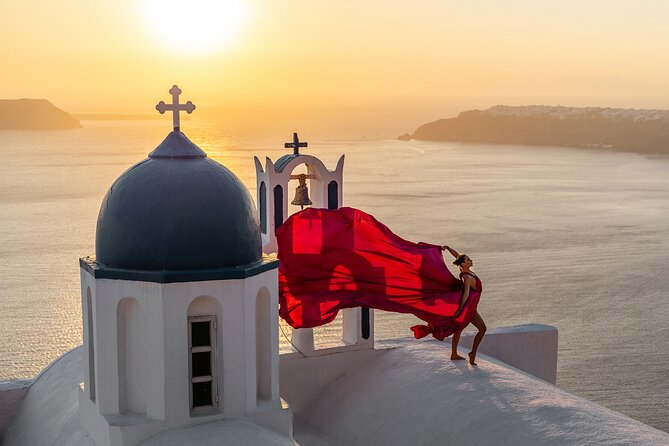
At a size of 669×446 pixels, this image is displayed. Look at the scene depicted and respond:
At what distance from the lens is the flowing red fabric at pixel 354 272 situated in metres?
11.0

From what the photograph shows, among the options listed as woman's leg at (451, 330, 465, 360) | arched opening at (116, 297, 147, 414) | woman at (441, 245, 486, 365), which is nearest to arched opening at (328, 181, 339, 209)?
woman at (441, 245, 486, 365)

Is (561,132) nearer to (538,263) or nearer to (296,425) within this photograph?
(538,263)

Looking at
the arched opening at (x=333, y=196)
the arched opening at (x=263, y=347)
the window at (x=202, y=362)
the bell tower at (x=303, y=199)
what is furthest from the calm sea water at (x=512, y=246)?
the window at (x=202, y=362)

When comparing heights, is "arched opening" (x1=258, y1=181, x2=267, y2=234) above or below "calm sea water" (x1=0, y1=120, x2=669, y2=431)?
above

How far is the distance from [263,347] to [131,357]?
44.5 inches

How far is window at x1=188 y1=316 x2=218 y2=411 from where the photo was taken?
313 inches

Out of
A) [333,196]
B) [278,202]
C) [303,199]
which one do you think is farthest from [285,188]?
[333,196]

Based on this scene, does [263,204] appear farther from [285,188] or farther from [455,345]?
[455,345]

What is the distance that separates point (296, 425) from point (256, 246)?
3.81m

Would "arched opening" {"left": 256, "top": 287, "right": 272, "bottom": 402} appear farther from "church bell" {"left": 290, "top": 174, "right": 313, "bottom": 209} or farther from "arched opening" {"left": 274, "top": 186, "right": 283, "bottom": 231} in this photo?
"church bell" {"left": 290, "top": 174, "right": 313, "bottom": 209}

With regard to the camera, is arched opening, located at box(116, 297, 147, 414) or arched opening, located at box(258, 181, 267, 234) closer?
arched opening, located at box(116, 297, 147, 414)

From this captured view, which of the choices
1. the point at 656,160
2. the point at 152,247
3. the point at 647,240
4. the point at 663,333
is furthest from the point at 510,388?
the point at 656,160

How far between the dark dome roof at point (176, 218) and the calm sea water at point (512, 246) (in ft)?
53.2

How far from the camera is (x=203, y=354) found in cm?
802
